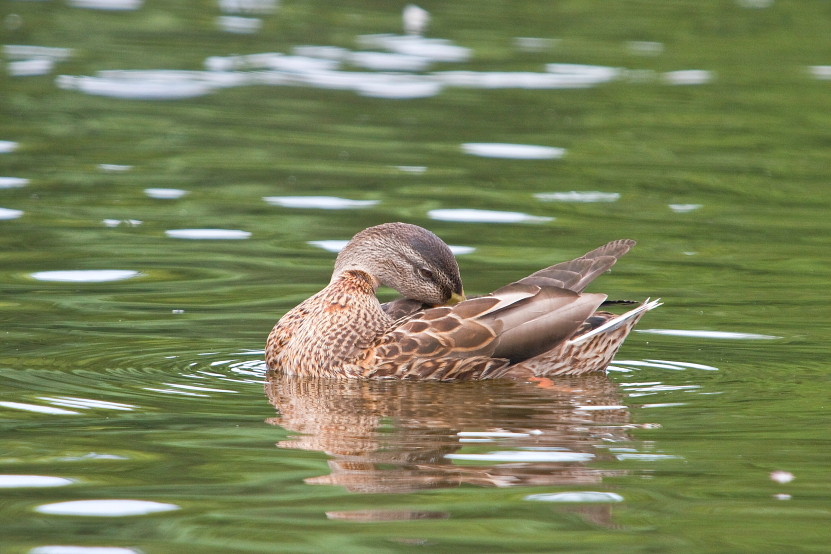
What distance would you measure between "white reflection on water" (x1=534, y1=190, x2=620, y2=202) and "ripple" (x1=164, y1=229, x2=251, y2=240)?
2.73 m

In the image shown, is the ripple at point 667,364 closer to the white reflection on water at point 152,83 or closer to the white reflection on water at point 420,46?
the white reflection on water at point 152,83

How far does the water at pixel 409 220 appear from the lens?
5.73 m

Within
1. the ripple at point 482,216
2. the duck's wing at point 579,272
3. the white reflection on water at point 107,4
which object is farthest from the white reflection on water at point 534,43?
the duck's wing at point 579,272

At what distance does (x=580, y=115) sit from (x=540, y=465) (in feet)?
35.6

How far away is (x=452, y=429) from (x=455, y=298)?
1.78 m

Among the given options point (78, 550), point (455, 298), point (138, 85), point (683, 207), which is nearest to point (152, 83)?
point (138, 85)

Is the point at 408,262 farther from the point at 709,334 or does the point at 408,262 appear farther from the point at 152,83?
the point at 152,83

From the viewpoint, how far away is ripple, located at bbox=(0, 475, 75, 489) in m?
5.91

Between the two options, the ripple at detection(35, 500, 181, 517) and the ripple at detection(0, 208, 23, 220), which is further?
the ripple at detection(0, 208, 23, 220)

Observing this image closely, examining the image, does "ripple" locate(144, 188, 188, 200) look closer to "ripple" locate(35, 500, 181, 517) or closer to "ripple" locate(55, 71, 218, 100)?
"ripple" locate(55, 71, 218, 100)

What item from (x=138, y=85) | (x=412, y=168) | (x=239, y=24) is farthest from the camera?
(x=239, y=24)

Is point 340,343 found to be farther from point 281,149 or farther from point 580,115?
point 580,115

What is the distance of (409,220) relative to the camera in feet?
39.6

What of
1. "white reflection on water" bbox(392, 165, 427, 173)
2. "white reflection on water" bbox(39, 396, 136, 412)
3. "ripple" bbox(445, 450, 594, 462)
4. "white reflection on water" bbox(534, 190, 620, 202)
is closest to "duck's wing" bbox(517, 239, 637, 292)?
"ripple" bbox(445, 450, 594, 462)
